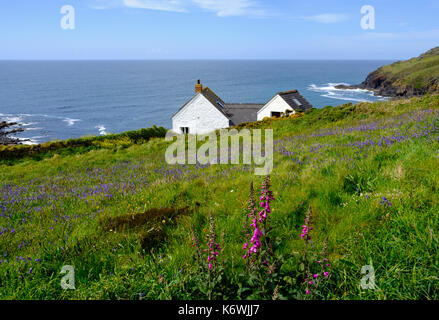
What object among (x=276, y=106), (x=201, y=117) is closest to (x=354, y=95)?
(x=276, y=106)

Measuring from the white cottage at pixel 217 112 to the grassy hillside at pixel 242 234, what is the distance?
3458cm

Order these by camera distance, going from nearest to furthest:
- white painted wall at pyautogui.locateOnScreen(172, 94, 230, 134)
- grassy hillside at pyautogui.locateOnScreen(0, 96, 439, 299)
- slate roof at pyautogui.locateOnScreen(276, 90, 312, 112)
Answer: grassy hillside at pyautogui.locateOnScreen(0, 96, 439, 299) < slate roof at pyautogui.locateOnScreen(276, 90, 312, 112) < white painted wall at pyautogui.locateOnScreen(172, 94, 230, 134)

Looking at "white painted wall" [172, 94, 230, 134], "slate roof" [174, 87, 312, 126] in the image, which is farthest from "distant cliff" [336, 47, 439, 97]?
"white painted wall" [172, 94, 230, 134]

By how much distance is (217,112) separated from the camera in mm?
42469

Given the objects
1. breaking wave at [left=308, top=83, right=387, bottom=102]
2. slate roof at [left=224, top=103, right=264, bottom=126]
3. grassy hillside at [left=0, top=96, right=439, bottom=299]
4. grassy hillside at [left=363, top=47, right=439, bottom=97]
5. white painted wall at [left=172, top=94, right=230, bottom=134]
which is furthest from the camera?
breaking wave at [left=308, top=83, right=387, bottom=102]

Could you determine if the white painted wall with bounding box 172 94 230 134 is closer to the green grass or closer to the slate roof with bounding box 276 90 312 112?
the slate roof with bounding box 276 90 312 112

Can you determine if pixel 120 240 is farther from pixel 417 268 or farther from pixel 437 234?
pixel 437 234

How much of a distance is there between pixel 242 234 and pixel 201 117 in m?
39.7

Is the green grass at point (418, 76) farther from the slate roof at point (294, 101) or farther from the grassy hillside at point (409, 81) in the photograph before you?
the slate roof at point (294, 101)

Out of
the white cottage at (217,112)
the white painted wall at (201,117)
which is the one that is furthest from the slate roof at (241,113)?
the white painted wall at (201,117)

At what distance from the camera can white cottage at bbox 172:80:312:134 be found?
137 ft

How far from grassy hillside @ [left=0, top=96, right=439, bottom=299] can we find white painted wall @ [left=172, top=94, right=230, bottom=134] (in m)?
34.9

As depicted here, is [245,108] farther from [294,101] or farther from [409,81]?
[409,81]

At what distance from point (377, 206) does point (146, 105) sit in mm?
118635
